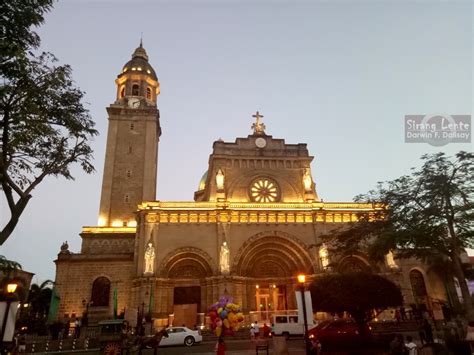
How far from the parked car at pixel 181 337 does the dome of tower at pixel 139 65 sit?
3744 cm

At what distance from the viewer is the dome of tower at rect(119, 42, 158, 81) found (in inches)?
1886

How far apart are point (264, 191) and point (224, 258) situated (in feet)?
31.0

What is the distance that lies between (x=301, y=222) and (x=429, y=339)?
19947mm

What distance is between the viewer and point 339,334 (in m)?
18.7

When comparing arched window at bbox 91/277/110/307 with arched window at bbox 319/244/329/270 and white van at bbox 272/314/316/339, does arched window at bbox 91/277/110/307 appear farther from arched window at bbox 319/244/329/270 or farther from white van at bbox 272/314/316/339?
arched window at bbox 319/244/329/270

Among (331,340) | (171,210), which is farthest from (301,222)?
(331,340)

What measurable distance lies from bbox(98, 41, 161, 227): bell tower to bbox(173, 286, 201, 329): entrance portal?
11260 mm

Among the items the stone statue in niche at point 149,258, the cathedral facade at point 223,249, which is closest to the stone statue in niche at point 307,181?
the cathedral facade at point 223,249

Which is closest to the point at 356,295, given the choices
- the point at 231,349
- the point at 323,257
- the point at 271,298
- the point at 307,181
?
the point at 231,349

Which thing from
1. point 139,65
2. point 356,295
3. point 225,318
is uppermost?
point 139,65

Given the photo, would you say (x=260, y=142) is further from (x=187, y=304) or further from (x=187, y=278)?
(x=187, y=304)

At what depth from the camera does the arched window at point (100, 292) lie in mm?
33188

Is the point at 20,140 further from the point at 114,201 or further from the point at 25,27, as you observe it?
the point at 114,201

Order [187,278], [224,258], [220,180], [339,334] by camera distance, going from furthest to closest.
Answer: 1. [220,180]
2. [187,278]
3. [224,258]
4. [339,334]
